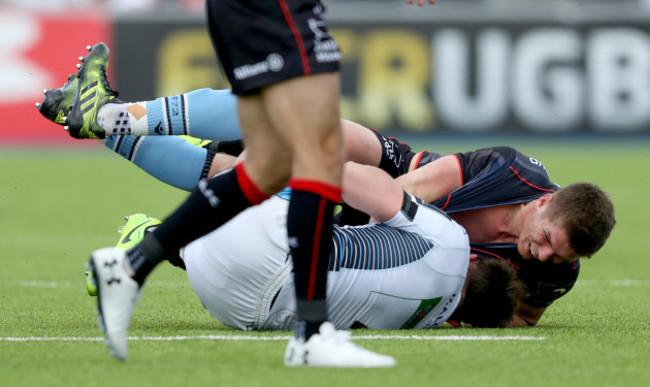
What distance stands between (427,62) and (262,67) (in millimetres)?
14342

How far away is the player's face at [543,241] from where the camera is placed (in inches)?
175

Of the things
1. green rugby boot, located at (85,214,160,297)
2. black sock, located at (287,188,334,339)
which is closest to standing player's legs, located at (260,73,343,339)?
black sock, located at (287,188,334,339)

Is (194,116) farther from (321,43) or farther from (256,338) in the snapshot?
(321,43)

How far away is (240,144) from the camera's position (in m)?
5.33

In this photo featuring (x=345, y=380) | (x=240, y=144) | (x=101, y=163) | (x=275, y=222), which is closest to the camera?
(x=345, y=380)

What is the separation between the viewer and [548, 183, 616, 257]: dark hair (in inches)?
173

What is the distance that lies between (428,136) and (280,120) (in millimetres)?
14525

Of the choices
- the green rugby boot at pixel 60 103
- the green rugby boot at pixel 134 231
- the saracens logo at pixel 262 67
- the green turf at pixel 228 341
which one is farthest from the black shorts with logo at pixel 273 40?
the green rugby boot at pixel 134 231

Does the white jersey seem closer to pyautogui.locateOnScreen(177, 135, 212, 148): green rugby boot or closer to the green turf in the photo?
the green turf

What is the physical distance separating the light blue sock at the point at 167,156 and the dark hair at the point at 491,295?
4.45 ft

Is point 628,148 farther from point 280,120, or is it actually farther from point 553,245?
point 280,120

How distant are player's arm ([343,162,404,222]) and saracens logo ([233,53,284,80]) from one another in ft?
3.38

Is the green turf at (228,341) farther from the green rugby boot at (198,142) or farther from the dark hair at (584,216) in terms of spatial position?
the green rugby boot at (198,142)

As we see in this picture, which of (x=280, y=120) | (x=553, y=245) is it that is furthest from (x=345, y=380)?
(x=553, y=245)
